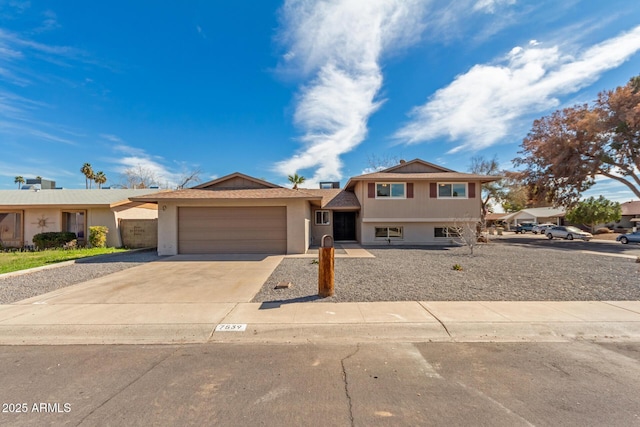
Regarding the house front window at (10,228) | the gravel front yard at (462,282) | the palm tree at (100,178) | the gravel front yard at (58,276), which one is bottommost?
the gravel front yard at (462,282)

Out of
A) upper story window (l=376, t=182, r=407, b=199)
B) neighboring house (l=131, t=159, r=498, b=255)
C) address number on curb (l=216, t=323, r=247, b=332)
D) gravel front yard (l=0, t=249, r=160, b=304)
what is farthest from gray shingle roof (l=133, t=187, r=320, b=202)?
address number on curb (l=216, t=323, r=247, b=332)

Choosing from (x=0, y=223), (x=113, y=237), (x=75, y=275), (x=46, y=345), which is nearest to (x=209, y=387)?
(x=46, y=345)

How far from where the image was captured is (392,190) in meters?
17.8

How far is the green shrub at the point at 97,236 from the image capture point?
1511 cm

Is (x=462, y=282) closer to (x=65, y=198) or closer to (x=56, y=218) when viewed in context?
(x=56, y=218)

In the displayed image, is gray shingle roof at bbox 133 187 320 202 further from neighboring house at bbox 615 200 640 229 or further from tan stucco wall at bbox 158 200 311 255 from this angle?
neighboring house at bbox 615 200 640 229

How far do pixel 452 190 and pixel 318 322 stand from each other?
15851 mm

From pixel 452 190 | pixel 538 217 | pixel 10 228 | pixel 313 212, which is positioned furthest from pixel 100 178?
pixel 538 217

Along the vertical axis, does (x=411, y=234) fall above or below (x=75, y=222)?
below

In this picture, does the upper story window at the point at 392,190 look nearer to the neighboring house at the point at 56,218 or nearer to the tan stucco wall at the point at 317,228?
the tan stucco wall at the point at 317,228

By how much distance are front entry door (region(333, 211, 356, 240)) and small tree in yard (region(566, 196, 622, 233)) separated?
3284cm

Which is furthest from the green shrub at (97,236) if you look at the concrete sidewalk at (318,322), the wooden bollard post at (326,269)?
the wooden bollard post at (326,269)

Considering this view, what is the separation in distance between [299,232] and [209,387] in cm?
1042

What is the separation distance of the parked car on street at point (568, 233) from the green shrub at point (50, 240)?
3970 cm
